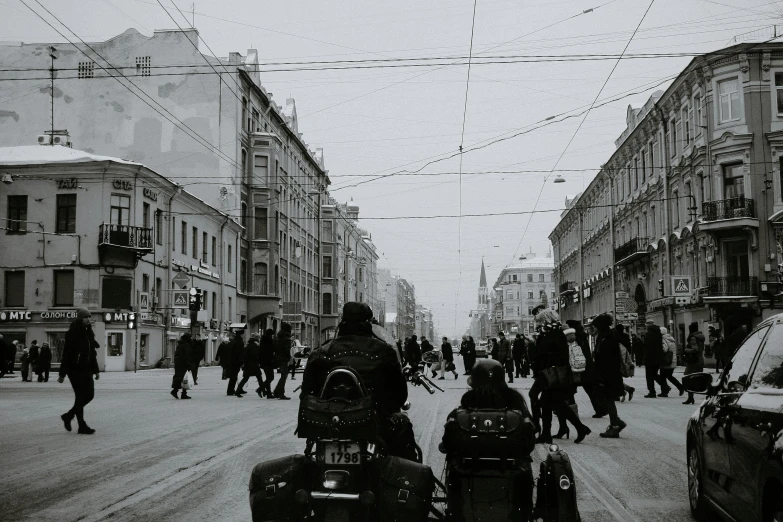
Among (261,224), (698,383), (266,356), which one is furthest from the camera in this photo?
(261,224)

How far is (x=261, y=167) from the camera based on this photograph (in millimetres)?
58500

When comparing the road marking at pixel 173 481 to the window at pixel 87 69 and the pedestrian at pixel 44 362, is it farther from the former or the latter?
the window at pixel 87 69

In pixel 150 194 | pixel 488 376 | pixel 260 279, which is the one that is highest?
pixel 150 194

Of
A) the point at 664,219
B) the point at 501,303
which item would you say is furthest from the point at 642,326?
the point at 501,303

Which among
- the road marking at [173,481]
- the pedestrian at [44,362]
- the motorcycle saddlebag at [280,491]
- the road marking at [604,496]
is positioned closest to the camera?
the motorcycle saddlebag at [280,491]

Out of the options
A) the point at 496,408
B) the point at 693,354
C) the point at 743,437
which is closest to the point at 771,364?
the point at 743,437

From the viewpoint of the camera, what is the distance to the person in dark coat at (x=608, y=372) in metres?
12.2

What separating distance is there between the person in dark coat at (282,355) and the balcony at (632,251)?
33.0 metres

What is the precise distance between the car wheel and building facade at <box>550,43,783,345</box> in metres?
26.4

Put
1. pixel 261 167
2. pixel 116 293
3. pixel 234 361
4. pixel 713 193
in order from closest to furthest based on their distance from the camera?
1. pixel 234 361
2. pixel 713 193
3. pixel 116 293
4. pixel 261 167

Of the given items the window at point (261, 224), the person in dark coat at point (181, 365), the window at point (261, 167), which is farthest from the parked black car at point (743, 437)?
the window at point (261, 224)

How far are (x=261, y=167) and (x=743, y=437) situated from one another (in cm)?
5518

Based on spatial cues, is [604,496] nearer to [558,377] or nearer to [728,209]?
[558,377]

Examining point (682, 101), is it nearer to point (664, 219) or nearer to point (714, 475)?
point (664, 219)
